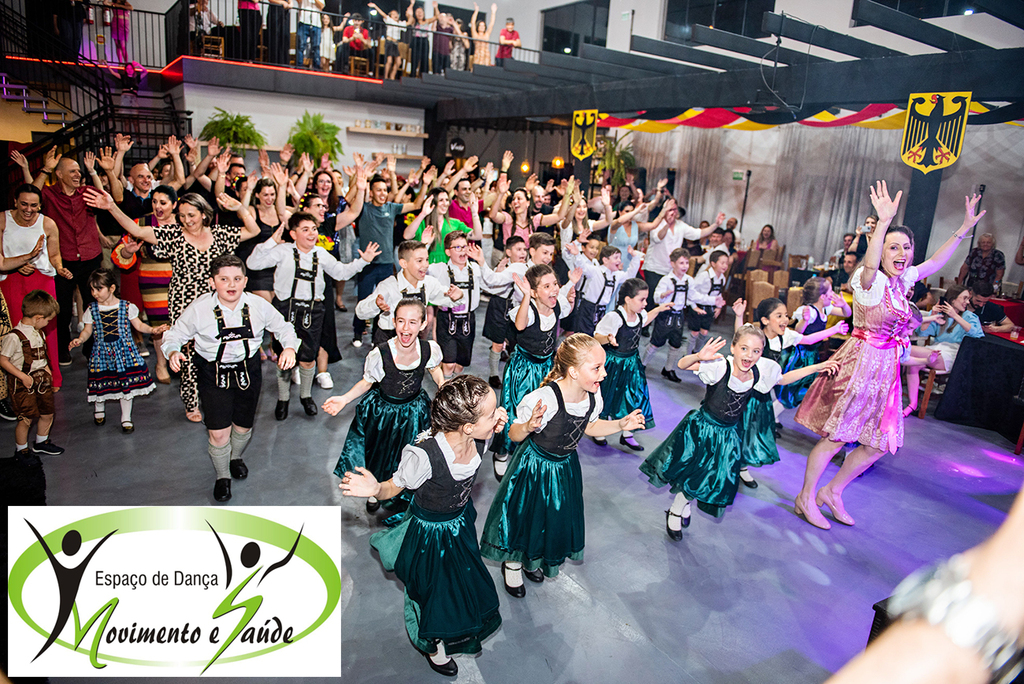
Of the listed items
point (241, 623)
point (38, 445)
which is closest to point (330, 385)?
point (38, 445)

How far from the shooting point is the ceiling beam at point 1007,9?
170 inches

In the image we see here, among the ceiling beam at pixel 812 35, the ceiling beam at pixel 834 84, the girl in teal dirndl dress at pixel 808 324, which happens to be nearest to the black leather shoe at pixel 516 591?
the girl in teal dirndl dress at pixel 808 324

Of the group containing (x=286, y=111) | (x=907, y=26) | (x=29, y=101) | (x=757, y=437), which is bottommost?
(x=757, y=437)

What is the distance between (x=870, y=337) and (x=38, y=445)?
500 centimetres

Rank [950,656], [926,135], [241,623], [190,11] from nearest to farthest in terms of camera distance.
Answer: [950,656] → [241,623] → [926,135] → [190,11]

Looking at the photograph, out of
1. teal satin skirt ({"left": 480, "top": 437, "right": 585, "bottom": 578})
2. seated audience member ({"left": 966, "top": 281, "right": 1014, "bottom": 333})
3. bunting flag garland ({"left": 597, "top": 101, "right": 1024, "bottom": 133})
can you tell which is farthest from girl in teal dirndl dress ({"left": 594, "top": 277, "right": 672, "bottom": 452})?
seated audience member ({"left": 966, "top": 281, "right": 1014, "bottom": 333})

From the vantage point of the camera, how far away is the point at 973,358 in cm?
590

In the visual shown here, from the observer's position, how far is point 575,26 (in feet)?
52.1

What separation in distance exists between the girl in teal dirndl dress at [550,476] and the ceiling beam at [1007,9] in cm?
381

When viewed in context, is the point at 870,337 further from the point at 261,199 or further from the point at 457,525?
the point at 261,199

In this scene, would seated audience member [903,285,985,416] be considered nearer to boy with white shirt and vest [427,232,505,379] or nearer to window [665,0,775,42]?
boy with white shirt and vest [427,232,505,379]

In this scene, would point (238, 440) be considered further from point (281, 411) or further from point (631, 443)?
point (631, 443)

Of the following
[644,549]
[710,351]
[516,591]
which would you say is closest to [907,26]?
[710,351]

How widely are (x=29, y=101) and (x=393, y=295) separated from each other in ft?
24.7
